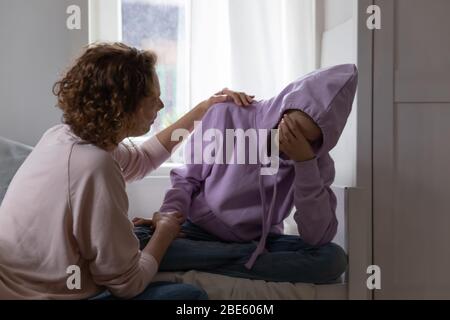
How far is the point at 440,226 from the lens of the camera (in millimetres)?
1142

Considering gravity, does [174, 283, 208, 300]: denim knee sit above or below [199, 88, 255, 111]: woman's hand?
below

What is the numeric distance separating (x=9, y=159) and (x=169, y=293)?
60 cm

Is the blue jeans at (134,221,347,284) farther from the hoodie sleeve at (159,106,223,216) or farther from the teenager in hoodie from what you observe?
the hoodie sleeve at (159,106,223,216)

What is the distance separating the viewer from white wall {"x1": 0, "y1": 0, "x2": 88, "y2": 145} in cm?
143

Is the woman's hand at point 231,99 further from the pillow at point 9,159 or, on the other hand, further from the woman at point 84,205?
the pillow at point 9,159

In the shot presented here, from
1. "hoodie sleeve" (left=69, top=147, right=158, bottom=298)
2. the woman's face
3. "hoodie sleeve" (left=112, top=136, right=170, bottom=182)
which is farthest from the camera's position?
"hoodie sleeve" (left=112, top=136, right=170, bottom=182)

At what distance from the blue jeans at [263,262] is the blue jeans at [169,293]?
0.10 m

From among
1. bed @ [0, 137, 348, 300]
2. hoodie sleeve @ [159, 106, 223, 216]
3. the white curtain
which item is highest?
the white curtain

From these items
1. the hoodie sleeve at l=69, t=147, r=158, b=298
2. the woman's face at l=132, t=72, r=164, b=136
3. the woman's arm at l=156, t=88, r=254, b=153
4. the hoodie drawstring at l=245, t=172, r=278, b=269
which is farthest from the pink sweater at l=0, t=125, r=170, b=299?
the woman's arm at l=156, t=88, r=254, b=153

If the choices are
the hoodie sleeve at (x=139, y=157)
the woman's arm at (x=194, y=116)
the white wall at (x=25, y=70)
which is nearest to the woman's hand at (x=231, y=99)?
the woman's arm at (x=194, y=116)

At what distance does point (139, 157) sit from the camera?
1.13 m
